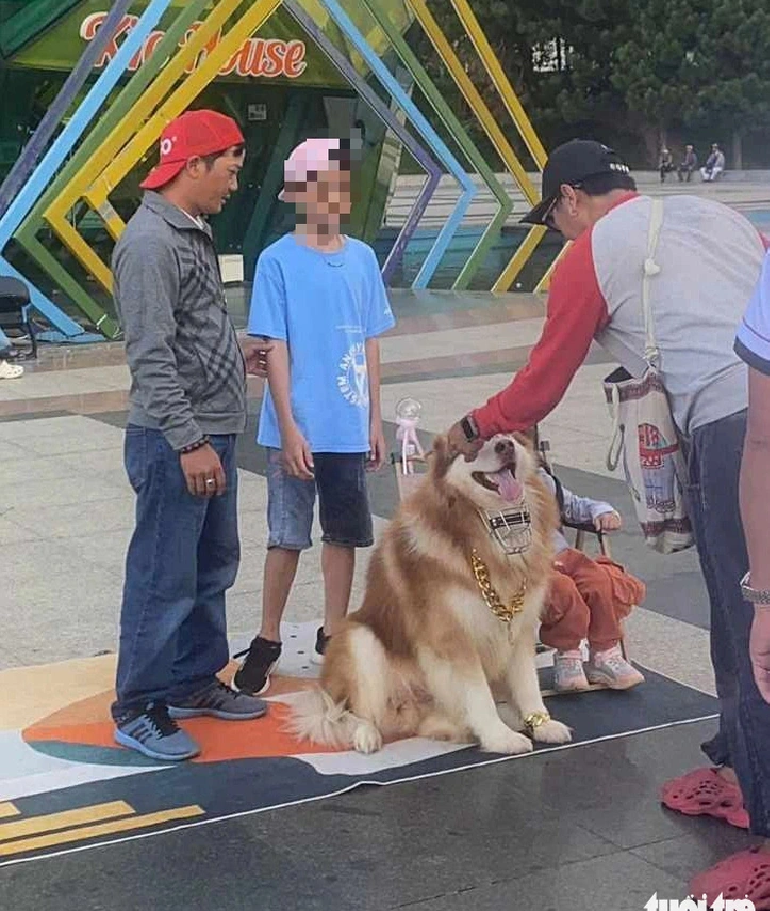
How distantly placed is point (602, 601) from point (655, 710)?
1.36 feet

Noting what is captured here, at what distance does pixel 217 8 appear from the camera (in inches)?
578

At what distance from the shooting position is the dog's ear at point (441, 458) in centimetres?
429

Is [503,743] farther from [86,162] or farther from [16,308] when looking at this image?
A: [86,162]

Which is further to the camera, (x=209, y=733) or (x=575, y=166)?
(x=209, y=733)

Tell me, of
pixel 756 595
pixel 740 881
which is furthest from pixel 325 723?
pixel 756 595

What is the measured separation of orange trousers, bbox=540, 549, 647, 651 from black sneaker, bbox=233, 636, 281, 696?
3.21 feet

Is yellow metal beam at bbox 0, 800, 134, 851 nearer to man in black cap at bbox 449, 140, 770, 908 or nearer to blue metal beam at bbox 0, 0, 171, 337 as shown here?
man in black cap at bbox 449, 140, 770, 908

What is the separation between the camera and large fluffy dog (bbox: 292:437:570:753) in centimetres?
432

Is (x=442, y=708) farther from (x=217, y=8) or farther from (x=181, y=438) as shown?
(x=217, y=8)

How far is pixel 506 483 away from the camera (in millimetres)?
4262

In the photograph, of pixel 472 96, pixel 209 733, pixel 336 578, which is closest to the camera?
pixel 209 733

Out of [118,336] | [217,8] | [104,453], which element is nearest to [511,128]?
[217,8]

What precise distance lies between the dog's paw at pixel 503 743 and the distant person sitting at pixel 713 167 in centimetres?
2667

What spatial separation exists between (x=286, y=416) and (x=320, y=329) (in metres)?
0.33
